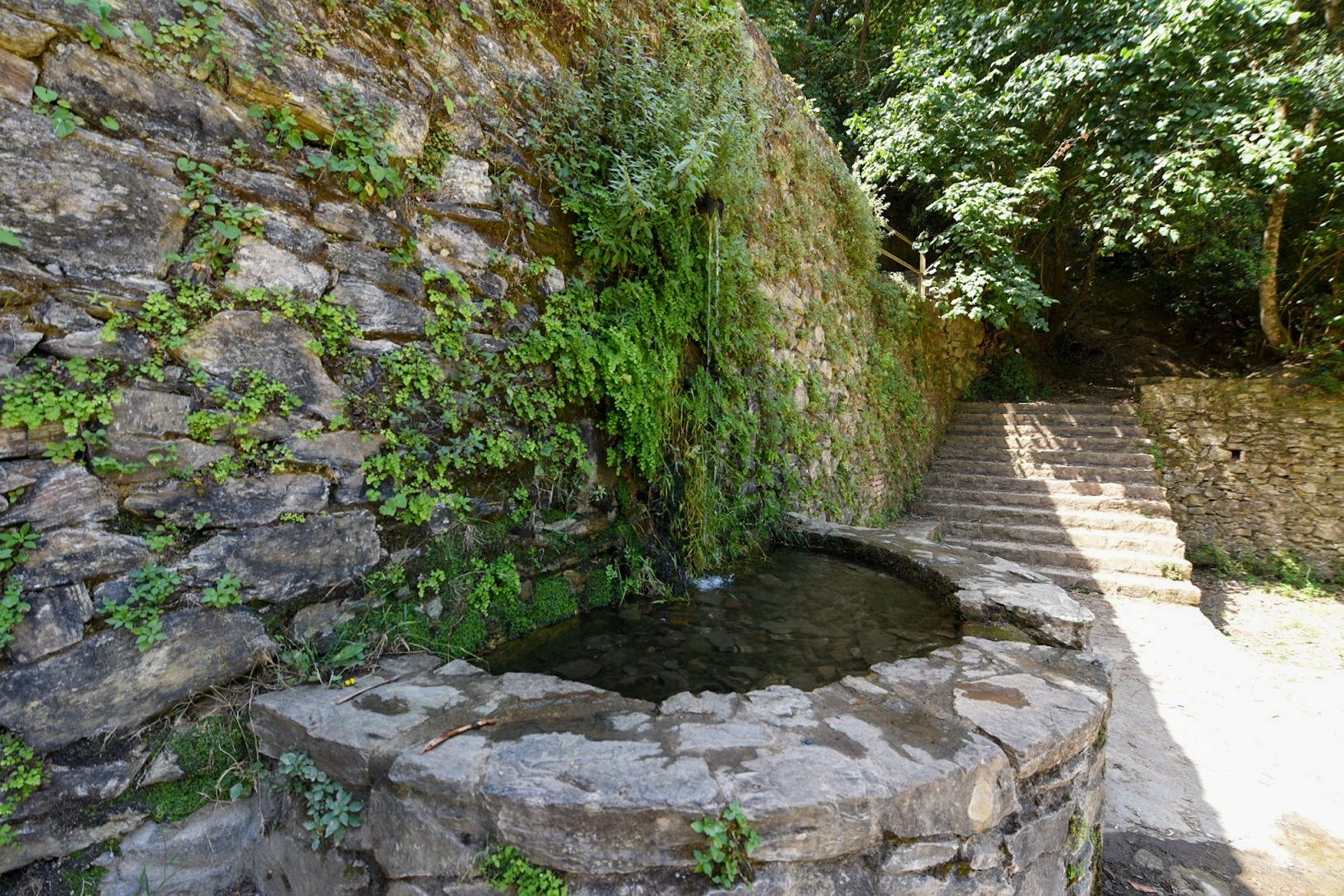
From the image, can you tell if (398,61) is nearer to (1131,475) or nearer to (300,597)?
(300,597)

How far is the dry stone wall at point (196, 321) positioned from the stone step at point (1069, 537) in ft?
18.8

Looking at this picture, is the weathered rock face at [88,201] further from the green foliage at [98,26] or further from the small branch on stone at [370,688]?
the small branch on stone at [370,688]

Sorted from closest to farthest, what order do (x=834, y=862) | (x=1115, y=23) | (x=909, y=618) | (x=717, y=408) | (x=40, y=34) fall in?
(x=834, y=862), (x=40, y=34), (x=909, y=618), (x=717, y=408), (x=1115, y=23)

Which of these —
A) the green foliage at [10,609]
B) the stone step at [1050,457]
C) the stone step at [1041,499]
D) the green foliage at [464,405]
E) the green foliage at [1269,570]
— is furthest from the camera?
the stone step at [1050,457]

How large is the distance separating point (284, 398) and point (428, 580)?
0.81 metres

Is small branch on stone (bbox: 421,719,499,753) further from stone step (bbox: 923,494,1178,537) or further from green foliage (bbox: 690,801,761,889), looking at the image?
stone step (bbox: 923,494,1178,537)

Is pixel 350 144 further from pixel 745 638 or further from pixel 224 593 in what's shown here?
pixel 745 638

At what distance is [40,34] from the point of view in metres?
1.45

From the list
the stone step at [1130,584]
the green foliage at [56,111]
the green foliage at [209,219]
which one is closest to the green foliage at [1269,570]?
the stone step at [1130,584]

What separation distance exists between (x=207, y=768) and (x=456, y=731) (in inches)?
32.6

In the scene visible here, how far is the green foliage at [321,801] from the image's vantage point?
146 cm

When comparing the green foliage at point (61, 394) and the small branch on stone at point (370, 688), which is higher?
the green foliage at point (61, 394)

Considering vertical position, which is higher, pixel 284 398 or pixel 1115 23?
pixel 1115 23

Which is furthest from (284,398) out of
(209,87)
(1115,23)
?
(1115,23)
